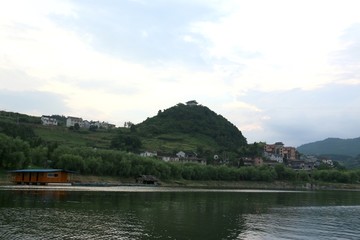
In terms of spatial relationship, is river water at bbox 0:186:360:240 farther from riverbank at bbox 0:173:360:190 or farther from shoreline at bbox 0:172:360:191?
riverbank at bbox 0:173:360:190

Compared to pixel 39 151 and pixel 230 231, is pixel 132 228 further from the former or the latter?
pixel 39 151

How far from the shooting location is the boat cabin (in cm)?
9681

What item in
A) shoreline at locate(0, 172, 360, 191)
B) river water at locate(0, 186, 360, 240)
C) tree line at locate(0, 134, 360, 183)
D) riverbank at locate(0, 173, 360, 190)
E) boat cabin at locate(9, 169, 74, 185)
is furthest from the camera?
riverbank at locate(0, 173, 360, 190)

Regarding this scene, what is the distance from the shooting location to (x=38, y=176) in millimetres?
98750

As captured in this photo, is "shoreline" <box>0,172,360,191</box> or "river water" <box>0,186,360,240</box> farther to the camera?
"shoreline" <box>0,172,360,191</box>

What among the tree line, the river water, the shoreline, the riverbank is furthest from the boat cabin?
the river water

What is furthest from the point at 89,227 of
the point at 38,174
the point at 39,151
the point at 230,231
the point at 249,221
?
the point at 39,151

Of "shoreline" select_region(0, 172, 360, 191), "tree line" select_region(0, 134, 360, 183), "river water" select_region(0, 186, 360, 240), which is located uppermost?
"tree line" select_region(0, 134, 360, 183)

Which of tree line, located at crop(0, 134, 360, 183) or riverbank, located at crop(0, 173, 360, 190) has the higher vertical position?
tree line, located at crop(0, 134, 360, 183)

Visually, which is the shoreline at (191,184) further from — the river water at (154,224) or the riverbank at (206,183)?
the river water at (154,224)

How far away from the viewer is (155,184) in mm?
134875

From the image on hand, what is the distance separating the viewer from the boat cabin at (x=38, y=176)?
318 ft

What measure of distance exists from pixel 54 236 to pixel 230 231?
14.9m

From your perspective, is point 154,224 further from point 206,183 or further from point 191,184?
point 206,183
